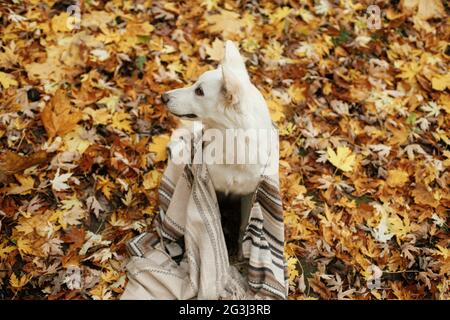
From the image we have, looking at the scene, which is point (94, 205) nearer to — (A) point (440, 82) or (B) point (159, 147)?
(B) point (159, 147)

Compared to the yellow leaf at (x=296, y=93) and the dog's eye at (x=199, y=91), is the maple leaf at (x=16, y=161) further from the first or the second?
the yellow leaf at (x=296, y=93)

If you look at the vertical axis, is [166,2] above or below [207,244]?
above

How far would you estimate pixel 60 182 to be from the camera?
3.17 meters

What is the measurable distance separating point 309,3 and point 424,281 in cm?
309

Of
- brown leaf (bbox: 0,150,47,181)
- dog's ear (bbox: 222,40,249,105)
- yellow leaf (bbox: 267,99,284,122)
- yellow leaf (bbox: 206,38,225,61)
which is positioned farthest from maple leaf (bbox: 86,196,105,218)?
yellow leaf (bbox: 206,38,225,61)

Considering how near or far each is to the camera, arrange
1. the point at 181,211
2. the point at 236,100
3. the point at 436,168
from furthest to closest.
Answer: the point at 436,168, the point at 181,211, the point at 236,100

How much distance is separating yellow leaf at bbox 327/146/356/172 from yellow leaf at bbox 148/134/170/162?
1322mm

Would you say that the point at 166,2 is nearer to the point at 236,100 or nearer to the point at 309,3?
the point at 309,3

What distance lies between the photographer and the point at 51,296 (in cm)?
267

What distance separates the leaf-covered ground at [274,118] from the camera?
2951mm

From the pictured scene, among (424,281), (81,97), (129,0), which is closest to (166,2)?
(129,0)

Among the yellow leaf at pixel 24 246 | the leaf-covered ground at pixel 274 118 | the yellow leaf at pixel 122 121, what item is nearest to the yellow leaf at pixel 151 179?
the leaf-covered ground at pixel 274 118

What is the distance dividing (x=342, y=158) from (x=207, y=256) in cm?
154

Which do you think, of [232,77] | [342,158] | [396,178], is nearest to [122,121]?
[232,77]
